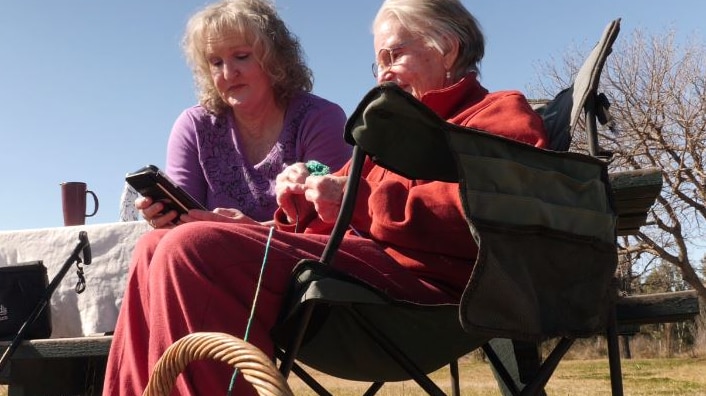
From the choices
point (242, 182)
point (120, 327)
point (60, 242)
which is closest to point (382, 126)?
point (120, 327)

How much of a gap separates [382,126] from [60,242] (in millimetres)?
2493

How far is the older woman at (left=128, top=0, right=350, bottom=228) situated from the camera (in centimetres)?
272

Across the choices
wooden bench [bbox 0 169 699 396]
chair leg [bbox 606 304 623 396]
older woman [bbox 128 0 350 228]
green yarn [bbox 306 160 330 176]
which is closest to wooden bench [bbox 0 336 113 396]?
wooden bench [bbox 0 169 699 396]

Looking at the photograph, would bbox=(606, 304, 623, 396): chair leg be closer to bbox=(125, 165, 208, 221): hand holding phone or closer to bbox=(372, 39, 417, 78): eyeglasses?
bbox=(372, 39, 417, 78): eyeglasses

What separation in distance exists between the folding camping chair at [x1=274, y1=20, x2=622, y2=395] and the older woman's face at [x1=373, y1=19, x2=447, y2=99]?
0.52 m

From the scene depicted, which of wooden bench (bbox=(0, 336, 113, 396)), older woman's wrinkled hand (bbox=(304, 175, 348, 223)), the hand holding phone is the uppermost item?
the hand holding phone

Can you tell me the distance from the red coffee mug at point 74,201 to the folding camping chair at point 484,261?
7.21 feet

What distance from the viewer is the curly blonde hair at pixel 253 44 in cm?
274

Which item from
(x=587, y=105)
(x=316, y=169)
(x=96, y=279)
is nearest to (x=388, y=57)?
(x=316, y=169)

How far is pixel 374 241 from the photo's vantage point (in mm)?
1742

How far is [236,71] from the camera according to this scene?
9.04ft

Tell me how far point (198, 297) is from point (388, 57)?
3.51ft

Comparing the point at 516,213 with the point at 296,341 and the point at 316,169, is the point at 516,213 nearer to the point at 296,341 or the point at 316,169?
the point at 296,341

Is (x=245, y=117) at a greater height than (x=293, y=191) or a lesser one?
greater
